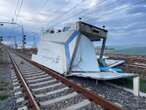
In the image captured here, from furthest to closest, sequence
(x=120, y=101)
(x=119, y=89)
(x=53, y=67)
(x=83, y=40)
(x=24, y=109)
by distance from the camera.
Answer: (x=53, y=67) < (x=83, y=40) < (x=119, y=89) < (x=120, y=101) < (x=24, y=109)

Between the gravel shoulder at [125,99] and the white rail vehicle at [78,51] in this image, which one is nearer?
the gravel shoulder at [125,99]

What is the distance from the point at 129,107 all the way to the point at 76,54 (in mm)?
6439

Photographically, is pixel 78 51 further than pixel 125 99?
Yes

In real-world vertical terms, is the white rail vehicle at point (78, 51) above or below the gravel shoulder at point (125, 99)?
above

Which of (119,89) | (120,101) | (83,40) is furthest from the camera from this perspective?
(83,40)

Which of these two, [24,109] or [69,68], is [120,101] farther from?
[69,68]

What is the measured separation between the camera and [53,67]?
13938 millimetres

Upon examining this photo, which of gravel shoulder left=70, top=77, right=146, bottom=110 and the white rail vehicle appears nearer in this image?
gravel shoulder left=70, top=77, right=146, bottom=110

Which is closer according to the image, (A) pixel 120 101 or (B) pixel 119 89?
(A) pixel 120 101

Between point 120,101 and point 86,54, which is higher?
point 86,54

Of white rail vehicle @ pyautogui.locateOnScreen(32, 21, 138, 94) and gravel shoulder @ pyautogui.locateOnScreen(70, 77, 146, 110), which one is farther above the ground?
white rail vehicle @ pyautogui.locateOnScreen(32, 21, 138, 94)

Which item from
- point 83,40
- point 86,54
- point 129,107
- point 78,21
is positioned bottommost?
point 129,107

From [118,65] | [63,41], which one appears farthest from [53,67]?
[118,65]

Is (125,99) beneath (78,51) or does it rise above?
beneath
